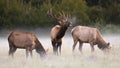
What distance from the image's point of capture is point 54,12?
4303cm

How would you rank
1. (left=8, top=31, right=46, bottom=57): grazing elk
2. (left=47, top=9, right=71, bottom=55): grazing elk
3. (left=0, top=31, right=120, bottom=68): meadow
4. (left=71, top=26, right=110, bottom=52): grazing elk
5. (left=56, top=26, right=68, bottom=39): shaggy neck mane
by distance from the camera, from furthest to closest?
(left=71, top=26, right=110, bottom=52): grazing elk
(left=56, top=26, right=68, bottom=39): shaggy neck mane
(left=47, top=9, right=71, bottom=55): grazing elk
(left=8, top=31, right=46, bottom=57): grazing elk
(left=0, top=31, right=120, bottom=68): meadow

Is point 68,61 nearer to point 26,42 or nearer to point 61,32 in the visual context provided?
point 26,42

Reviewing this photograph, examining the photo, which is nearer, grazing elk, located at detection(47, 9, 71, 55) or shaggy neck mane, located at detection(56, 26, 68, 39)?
grazing elk, located at detection(47, 9, 71, 55)

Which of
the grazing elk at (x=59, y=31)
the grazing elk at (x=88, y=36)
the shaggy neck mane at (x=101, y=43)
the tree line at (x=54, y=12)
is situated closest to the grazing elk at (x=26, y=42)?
the grazing elk at (x=59, y=31)

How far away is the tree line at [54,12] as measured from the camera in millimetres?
41094

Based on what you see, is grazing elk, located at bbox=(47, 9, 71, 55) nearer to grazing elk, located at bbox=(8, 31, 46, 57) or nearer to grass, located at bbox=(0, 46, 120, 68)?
grass, located at bbox=(0, 46, 120, 68)

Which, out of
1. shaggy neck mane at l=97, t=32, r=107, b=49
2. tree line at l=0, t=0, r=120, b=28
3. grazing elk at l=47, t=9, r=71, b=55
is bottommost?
tree line at l=0, t=0, r=120, b=28

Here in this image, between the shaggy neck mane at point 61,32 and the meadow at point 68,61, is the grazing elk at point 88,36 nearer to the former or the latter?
the shaggy neck mane at point 61,32

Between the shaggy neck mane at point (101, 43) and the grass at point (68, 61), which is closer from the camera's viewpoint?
the grass at point (68, 61)

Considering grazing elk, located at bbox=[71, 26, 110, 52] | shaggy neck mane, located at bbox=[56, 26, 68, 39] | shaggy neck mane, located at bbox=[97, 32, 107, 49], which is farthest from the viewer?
grazing elk, located at bbox=[71, 26, 110, 52]

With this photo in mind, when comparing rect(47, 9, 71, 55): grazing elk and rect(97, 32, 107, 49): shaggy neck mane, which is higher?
rect(47, 9, 71, 55): grazing elk

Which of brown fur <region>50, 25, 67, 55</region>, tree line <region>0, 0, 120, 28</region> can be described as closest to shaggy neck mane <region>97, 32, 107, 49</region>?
brown fur <region>50, 25, 67, 55</region>

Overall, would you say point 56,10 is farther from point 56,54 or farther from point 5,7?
point 56,54

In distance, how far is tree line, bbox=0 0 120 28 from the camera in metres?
41.1
